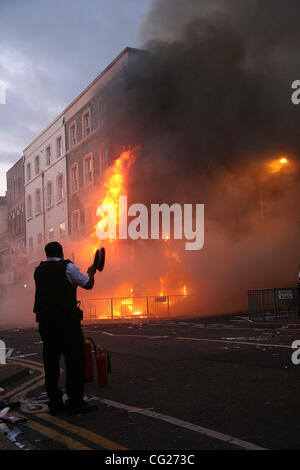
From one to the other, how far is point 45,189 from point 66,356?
30.4m

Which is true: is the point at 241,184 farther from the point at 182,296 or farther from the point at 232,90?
the point at 182,296

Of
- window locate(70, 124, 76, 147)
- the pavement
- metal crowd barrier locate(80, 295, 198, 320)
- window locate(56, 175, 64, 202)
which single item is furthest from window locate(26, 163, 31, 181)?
the pavement

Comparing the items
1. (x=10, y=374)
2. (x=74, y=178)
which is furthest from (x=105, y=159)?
(x=10, y=374)

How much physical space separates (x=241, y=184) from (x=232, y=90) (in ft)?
14.4

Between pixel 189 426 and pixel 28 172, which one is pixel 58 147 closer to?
pixel 28 172

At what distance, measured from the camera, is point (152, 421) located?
4000 mm

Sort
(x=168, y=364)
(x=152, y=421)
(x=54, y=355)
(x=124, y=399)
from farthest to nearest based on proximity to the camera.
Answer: (x=168, y=364) < (x=124, y=399) < (x=54, y=355) < (x=152, y=421)

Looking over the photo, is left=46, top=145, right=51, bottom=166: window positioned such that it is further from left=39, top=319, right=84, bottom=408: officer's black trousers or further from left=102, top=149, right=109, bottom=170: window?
left=39, top=319, right=84, bottom=408: officer's black trousers

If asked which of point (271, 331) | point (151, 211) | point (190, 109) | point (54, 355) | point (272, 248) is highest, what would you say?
point (190, 109)

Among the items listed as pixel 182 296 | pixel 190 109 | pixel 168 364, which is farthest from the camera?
pixel 190 109

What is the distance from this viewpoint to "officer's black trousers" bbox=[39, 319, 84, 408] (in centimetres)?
439

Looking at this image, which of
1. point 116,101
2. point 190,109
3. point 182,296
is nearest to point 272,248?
point 182,296

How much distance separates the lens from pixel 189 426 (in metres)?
3.80

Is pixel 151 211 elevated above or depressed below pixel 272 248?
above
